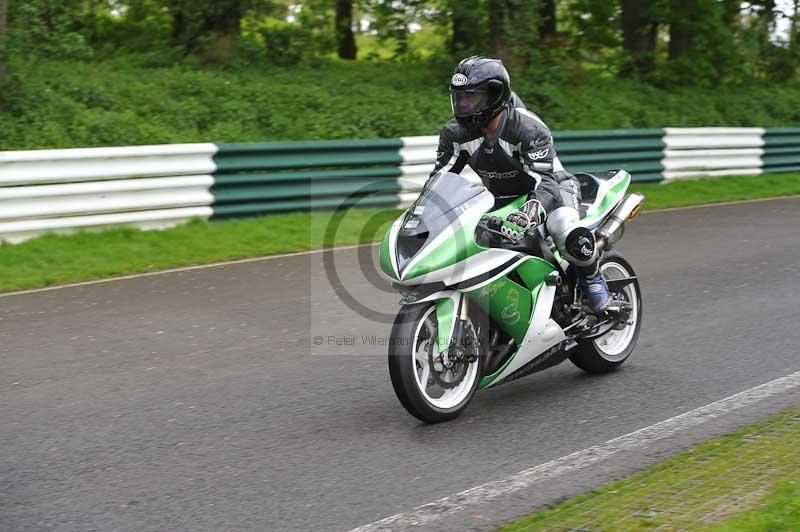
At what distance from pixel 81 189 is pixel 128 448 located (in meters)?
6.50

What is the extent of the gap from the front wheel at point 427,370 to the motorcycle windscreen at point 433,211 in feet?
1.09

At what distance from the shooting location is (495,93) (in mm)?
5926

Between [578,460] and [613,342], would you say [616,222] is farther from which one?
[578,460]

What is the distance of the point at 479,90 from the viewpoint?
5.90 meters

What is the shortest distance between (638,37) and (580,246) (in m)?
20.5

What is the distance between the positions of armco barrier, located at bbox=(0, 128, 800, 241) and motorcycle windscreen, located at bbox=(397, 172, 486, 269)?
20.4 ft

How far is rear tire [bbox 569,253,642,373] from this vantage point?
6.90 meters

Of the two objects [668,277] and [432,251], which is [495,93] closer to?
[432,251]

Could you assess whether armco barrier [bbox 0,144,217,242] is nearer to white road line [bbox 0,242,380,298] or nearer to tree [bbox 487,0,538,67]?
white road line [bbox 0,242,380,298]

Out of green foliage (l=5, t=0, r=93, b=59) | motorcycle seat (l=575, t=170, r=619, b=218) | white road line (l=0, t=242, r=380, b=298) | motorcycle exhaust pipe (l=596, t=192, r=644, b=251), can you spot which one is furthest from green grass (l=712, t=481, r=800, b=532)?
green foliage (l=5, t=0, r=93, b=59)

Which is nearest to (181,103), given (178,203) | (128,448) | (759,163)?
(178,203)

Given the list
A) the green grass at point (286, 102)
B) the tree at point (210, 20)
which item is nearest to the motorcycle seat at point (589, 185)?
the green grass at point (286, 102)

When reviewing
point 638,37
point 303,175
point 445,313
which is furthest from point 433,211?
point 638,37

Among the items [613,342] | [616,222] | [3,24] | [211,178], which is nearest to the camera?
[616,222]
